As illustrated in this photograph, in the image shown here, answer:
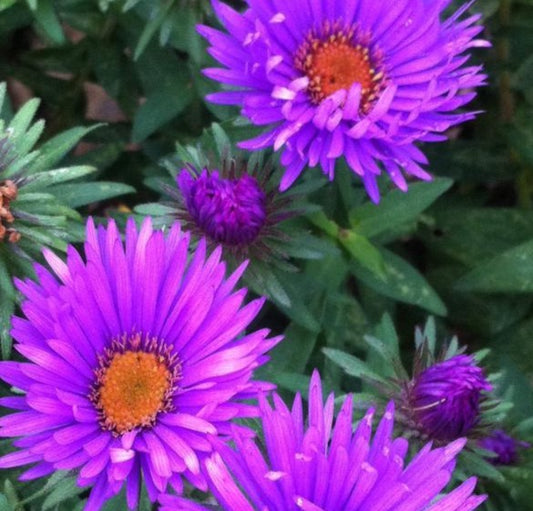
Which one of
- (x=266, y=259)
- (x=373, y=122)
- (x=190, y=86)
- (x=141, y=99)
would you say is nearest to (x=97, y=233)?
(x=266, y=259)

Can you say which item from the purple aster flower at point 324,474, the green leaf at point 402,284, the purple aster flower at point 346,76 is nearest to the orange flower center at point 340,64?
the purple aster flower at point 346,76

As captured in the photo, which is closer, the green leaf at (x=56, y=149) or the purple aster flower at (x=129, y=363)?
the purple aster flower at (x=129, y=363)

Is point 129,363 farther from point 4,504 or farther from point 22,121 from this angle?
point 22,121

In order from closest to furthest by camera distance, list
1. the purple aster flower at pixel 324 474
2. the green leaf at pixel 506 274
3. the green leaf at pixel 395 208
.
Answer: the purple aster flower at pixel 324 474, the green leaf at pixel 395 208, the green leaf at pixel 506 274

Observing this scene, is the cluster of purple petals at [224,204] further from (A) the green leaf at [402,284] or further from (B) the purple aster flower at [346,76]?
(A) the green leaf at [402,284]

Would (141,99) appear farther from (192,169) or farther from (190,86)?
(192,169)

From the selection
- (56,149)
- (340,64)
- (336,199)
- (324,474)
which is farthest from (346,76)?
(324,474)
